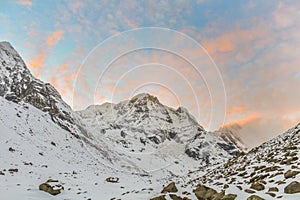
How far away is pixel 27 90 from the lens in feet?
425

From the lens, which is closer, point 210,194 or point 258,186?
point 258,186

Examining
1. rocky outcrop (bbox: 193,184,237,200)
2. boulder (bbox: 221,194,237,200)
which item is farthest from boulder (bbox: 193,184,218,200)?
boulder (bbox: 221,194,237,200)

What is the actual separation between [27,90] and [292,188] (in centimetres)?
13545

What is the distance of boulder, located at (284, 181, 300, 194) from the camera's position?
1360 centimetres

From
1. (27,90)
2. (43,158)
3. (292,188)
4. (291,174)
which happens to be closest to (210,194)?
(291,174)

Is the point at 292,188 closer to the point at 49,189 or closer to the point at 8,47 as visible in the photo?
the point at 49,189

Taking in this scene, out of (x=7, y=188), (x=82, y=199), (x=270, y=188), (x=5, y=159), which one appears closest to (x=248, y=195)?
(x=270, y=188)

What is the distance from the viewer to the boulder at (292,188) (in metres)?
13.6

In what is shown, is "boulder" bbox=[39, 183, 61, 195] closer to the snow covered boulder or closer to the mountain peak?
the snow covered boulder

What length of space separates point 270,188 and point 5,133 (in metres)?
50.8

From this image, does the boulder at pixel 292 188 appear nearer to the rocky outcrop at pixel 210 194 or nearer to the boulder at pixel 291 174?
the boulder at pixel 291 174

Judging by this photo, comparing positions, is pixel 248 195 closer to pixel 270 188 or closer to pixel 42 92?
pixel 270 188

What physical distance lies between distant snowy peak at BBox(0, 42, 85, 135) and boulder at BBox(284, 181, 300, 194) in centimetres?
10464

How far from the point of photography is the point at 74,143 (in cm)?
8825
